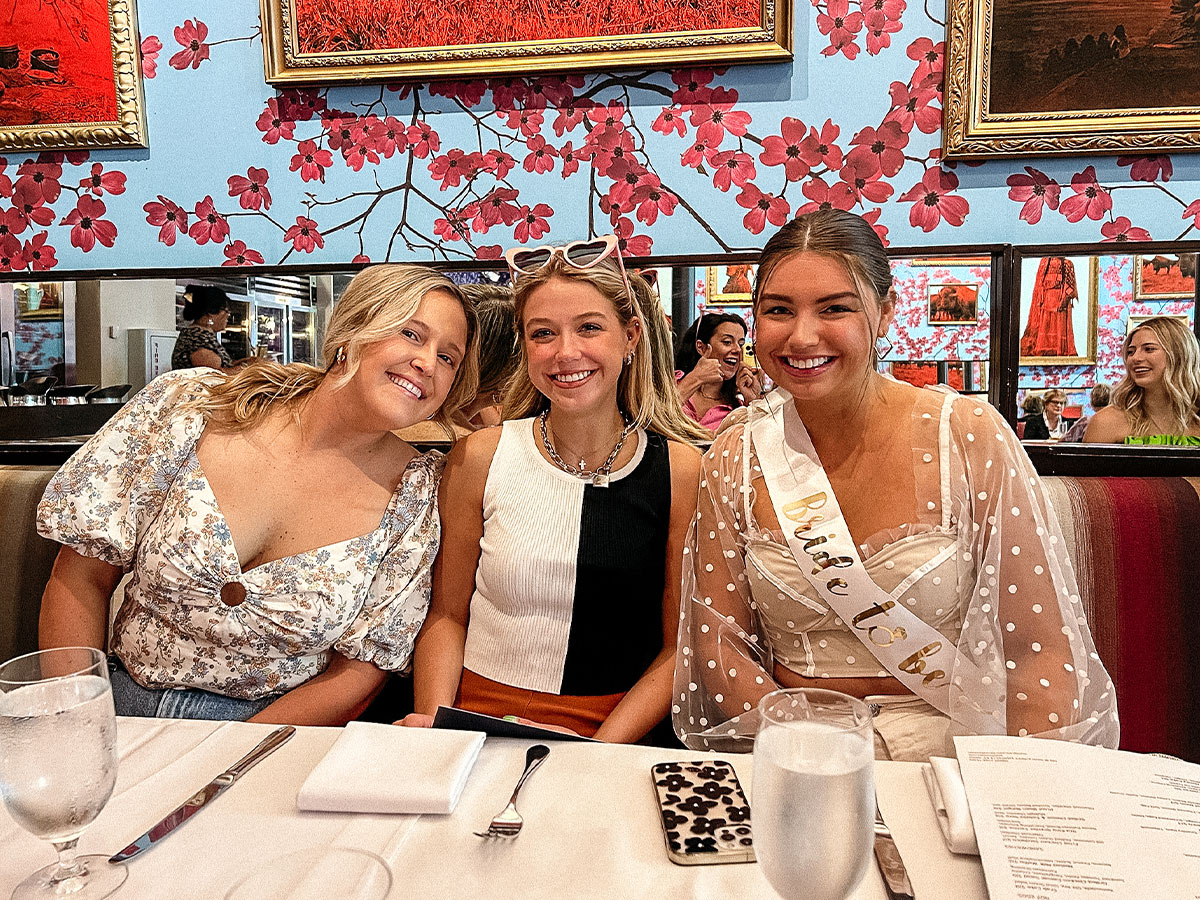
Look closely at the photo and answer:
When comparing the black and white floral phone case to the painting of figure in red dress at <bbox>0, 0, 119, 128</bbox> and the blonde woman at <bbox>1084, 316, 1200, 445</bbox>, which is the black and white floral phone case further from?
the painting of figure in red dress at <bbox>0, 0, 119, 128</bbox>

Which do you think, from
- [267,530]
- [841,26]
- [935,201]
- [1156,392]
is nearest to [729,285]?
[935,201]

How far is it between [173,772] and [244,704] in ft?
1.99

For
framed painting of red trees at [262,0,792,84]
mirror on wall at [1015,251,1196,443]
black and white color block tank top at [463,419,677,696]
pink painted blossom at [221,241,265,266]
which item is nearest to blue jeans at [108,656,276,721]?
black and white color block tank top at [463,419,677,696]

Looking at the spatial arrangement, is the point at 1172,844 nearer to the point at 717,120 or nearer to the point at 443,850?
the point at 443,850

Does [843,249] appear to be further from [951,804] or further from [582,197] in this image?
[951,804]

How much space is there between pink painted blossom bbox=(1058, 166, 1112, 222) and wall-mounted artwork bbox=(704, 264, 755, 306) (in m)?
0.69

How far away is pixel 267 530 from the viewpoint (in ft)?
4.86

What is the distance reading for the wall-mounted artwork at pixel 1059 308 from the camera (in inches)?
70.5

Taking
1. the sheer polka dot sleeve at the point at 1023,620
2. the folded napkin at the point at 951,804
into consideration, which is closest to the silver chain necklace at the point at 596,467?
the sheer polka dot sleeve at the point at 1023,620

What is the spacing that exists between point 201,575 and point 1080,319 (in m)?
1.82

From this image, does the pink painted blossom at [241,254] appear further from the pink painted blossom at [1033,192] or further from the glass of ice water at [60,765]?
the pink painted blossom at [1033,192]

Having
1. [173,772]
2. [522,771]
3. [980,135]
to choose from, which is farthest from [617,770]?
[980,135]

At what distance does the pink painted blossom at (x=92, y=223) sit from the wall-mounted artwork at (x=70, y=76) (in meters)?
0.13

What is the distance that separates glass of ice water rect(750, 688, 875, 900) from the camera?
1.96 feet
